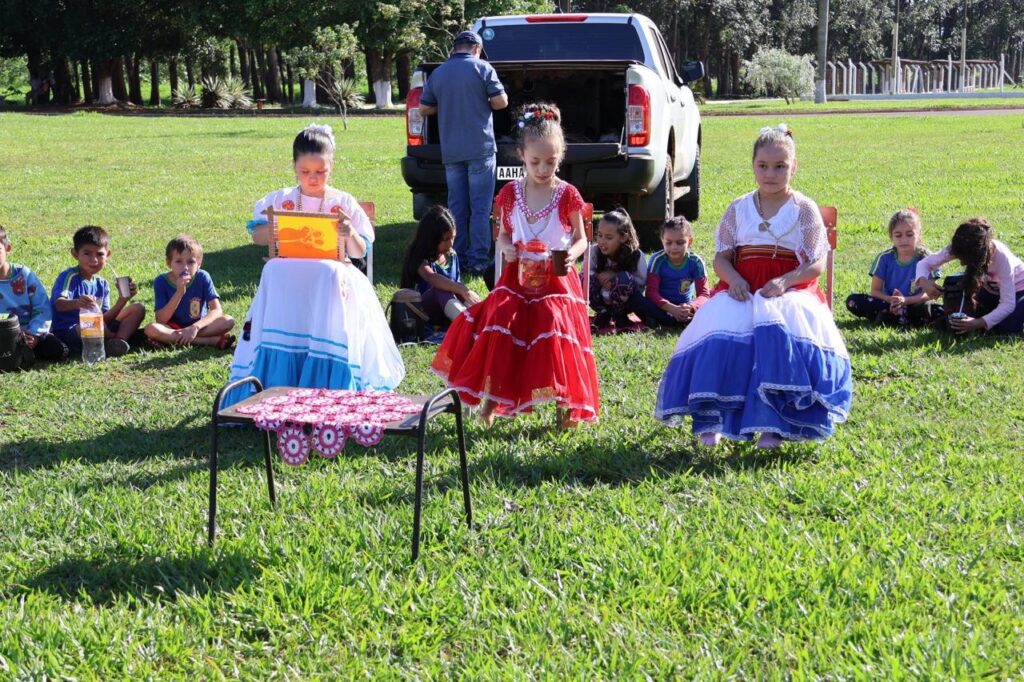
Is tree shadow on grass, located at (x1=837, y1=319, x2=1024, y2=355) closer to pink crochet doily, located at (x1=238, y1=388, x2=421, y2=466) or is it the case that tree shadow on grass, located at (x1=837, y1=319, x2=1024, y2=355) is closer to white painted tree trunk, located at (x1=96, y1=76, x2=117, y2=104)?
pink crochet doily, located at (x1=238, y1=388, x2=421, y2=466)

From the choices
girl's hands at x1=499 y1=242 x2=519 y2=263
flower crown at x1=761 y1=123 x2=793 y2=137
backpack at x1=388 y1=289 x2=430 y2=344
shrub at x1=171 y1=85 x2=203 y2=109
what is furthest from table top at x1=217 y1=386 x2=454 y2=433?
shrub at x1=171 y1=85 x2=203 y2=109

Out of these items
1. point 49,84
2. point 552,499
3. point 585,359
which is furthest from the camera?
point 49,84

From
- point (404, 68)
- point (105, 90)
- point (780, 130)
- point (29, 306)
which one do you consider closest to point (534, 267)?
point (780, 130)

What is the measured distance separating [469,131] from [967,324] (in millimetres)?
4290

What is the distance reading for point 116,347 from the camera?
7562mm

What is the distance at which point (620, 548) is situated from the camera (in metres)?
4.24

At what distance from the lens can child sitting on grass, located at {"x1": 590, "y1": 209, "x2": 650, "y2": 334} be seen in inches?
324

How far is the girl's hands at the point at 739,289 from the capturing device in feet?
17.5

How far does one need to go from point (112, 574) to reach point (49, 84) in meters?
59.0

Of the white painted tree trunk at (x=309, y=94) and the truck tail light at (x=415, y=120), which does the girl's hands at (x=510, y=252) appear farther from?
the white painted tree trunk at (x=309, y=94)

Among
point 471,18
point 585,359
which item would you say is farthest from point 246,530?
point 471,18

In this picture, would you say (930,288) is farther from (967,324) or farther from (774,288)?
(774,288)

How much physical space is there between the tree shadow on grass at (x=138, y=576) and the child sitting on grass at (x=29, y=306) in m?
3.50

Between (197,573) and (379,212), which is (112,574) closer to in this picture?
(197,573)
